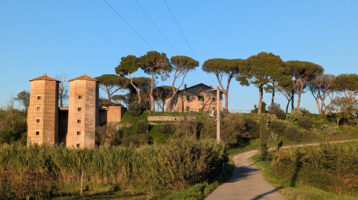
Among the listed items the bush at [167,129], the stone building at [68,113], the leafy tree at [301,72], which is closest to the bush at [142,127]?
the bush at [167,129]

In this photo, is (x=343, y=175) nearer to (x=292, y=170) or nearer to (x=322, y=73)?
(x=292, y=170)

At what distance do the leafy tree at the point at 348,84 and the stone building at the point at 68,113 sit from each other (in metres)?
40.2

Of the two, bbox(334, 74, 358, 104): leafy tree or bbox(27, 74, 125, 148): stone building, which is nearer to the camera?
bbox(27, 74, 125, 148): stone building

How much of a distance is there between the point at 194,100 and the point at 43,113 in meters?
27.6

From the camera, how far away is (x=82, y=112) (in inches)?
1874

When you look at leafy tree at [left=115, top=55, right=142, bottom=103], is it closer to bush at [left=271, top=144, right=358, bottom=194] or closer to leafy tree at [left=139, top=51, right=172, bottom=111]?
leafy tree at [left=139, top=51, right=172, bottom=111]

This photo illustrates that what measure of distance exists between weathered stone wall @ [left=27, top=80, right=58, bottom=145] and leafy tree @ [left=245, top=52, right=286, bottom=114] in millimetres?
30818

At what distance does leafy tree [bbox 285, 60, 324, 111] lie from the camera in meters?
59.6

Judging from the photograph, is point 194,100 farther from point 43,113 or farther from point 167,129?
point 43,113

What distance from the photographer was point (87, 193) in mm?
18875

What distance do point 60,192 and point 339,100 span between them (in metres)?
47.2

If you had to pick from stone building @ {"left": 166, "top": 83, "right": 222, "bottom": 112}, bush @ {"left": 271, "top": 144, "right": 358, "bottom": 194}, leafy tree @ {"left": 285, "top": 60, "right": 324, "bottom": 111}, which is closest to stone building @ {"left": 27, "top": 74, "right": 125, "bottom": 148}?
stone building @ {"left": 166, "top": 83, "right": 222, "bottom": 112}

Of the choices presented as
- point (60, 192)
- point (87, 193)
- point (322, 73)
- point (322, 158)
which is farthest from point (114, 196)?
point (322, 73)

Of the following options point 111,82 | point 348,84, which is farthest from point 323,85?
point 111,82
